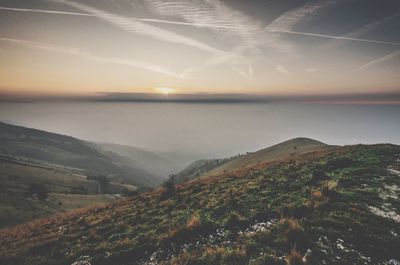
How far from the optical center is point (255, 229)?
563 inches

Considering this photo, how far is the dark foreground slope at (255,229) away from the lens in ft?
37.4

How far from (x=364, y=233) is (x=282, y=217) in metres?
4.20

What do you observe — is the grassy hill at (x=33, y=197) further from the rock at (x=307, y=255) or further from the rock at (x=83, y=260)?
the rock at (x=307, y=255)

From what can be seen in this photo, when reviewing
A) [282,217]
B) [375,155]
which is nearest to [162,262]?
[282,217]

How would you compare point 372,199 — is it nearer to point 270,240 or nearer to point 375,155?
point 270,240

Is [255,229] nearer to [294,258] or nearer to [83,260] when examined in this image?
[294,258]

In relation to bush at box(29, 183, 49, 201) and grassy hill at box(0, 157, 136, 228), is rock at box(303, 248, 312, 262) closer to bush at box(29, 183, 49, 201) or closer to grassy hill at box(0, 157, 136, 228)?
grassy hill at box(0, 157, 136, 228)

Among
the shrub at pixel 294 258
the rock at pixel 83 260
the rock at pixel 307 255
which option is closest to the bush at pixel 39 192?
the rock at pixel 83 260

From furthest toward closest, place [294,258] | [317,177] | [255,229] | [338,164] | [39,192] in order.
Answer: [39,192]
[338,164]
[317,177]
[255,229]
[294,258]

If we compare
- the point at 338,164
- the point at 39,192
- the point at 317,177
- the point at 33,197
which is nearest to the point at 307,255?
the point at 317,177

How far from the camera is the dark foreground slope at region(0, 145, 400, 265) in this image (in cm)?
1139

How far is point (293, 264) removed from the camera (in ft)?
32.7

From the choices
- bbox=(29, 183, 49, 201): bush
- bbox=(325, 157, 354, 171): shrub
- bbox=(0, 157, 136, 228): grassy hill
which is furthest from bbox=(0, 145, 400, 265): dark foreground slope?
bbox=(29, 183, 49, 201): bush

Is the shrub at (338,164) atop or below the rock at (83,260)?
atop
